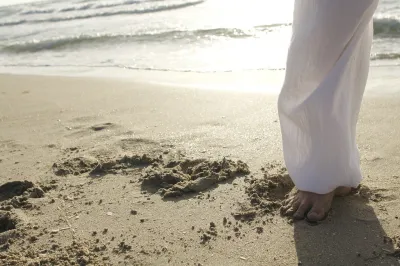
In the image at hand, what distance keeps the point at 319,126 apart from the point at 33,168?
172 cm

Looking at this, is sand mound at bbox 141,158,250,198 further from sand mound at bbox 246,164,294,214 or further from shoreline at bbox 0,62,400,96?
shoreline at bbox 0,62,400,96

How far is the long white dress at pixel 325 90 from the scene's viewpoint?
185cm

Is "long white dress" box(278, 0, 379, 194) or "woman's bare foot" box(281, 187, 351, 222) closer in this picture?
"long white dress" box(278, 0, 379, 194)

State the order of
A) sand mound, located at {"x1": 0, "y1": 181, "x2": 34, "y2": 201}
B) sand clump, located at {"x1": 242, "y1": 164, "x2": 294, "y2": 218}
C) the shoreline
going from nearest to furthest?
sand clump, located at {"x1": 242, "y1": 164, "x2": 294, "y2": 218}, sand mound, located at {"x1": 0, "y1": 181, "x2": 34, "y2": 201}, the shoreline

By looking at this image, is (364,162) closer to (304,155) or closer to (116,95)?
(304,155)

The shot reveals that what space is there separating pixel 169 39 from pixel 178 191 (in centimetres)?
501

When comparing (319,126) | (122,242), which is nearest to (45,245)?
(122,242)

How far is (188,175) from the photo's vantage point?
254 cm

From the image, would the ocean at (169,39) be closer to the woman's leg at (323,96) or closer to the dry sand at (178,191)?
the dry sand at (178,191)

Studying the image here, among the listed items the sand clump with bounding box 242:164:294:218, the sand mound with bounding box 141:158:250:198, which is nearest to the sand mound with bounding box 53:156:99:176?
the sand mound with bounding box 141:158:250:198

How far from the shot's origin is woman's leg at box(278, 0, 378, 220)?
6.08 ft

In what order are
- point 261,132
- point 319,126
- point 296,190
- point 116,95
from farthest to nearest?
point 116,95, point 261,132, point 296,190, point 319,126

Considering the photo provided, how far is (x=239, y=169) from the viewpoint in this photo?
255cm

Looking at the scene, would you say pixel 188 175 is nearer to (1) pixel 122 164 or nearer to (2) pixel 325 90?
(1) pixel 122 164
